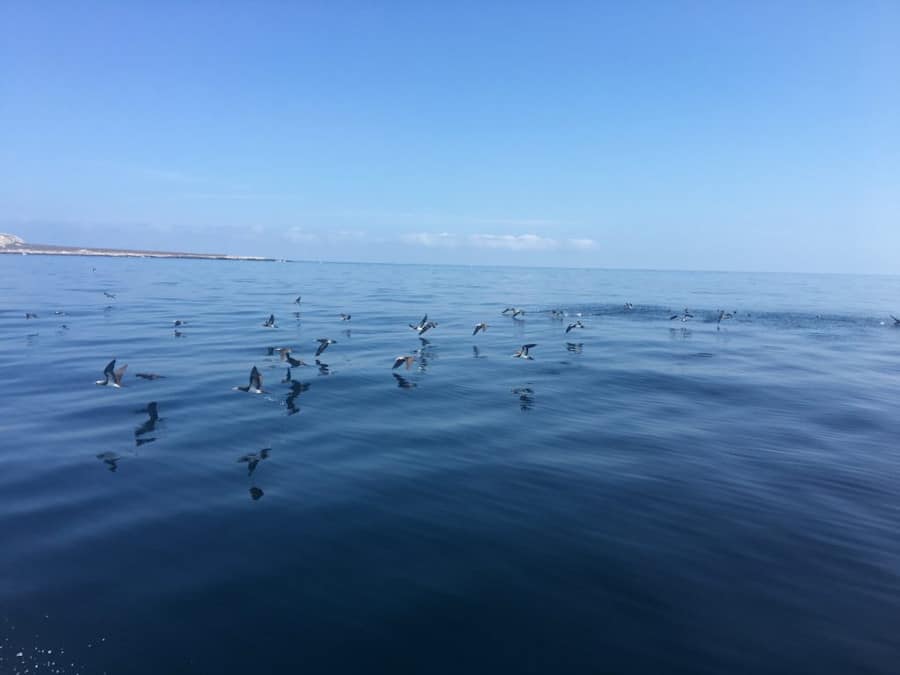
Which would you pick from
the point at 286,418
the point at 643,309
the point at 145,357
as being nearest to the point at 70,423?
the point at 286,418

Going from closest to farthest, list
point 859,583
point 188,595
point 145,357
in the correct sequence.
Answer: point 188,595 → point 859,583 → point 145,357

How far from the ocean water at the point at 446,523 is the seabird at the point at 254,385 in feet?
0.99

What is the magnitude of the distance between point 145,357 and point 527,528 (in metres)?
23.7

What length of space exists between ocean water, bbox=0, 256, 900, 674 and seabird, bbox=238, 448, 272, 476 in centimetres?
17

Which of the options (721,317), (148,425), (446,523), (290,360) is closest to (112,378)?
(148,425)

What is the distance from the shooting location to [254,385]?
19.5 meters

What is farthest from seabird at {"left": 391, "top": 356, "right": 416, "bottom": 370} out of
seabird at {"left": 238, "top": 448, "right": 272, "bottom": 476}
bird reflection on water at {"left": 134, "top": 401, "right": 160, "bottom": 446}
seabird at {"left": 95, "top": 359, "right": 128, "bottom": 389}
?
seabird at {"left": 95, "top": 359, "right": 128, "bottom": 389}

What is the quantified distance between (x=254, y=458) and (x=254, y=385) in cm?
633

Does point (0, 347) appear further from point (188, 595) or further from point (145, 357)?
point (188, 595)

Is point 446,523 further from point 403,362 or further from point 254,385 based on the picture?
point 403,362

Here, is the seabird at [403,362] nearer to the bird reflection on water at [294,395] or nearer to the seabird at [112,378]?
the bird reflection on water at [294,395]

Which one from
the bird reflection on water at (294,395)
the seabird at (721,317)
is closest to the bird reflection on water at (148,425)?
the bird reflection on water at (294,395)

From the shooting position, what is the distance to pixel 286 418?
17328 mm

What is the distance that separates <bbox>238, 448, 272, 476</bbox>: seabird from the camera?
517 inches
